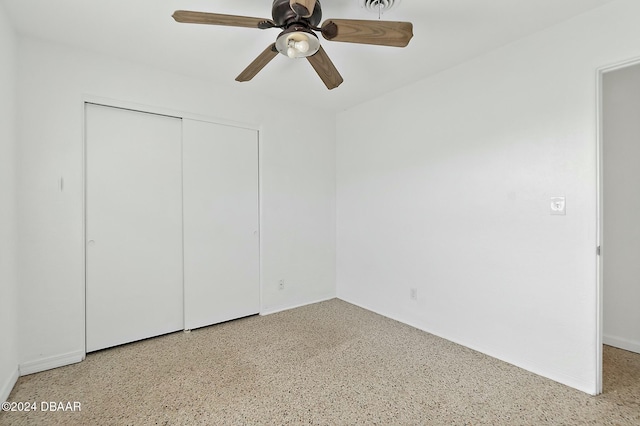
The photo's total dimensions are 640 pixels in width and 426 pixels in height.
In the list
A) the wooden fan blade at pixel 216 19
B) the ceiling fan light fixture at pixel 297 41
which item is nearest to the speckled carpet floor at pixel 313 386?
the ceiling fan light fixture at pixel 297 41

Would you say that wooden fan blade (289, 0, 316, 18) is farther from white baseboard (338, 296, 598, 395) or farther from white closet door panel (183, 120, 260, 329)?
white baseboard (338, 296, 598, 395)

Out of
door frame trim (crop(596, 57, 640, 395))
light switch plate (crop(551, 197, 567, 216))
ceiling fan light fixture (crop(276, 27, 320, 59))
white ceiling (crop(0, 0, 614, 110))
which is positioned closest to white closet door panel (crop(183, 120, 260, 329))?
white ceiling (crop(0, 0, 614, 110))

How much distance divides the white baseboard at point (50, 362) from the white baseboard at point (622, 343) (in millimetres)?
4489

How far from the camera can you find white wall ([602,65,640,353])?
262 cm

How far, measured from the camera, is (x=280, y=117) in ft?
11.9

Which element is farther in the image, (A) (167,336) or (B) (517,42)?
(A) (167,336)

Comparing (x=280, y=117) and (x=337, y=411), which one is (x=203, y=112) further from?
(x=337, y=411)

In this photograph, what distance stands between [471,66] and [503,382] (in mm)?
2518

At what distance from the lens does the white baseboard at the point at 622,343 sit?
2594mm

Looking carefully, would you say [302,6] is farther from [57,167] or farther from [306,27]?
[57,167]

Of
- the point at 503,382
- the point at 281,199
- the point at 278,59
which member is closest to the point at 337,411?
the point at 503,382

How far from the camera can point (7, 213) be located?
2.05m

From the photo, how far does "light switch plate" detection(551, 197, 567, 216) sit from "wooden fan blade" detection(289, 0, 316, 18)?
206 cm

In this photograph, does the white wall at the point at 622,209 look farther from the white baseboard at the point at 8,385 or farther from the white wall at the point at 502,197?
the white baseboard at the point at 8,385
